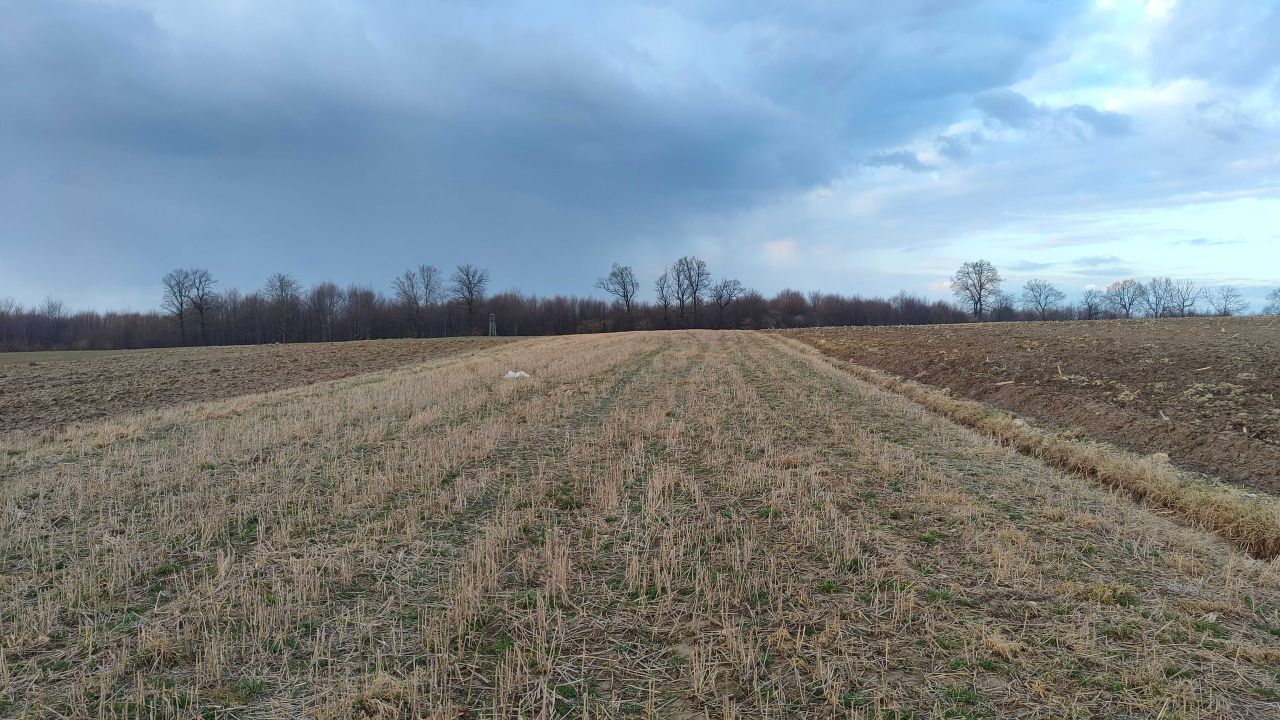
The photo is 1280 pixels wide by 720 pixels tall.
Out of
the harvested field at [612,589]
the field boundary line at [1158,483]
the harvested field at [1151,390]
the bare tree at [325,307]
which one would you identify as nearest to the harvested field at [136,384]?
the harvested field at [612,589]

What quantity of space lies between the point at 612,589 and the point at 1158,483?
8.33 metres

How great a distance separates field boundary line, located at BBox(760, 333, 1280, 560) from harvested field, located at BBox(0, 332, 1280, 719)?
541mm

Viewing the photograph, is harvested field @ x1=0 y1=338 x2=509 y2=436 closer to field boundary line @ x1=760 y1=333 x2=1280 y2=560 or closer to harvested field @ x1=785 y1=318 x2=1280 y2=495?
field boundary line @ x1=760 y1=333 x2=1280 y2=560

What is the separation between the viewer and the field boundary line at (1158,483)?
6617mm

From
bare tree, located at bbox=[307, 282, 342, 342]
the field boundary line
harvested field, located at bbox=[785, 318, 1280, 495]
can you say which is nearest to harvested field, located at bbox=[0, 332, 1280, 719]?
the field boundary line

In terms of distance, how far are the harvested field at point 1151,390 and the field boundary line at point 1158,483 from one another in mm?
1011

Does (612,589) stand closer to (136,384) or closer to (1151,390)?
(1151,390)

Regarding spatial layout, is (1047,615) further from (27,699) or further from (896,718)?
(27,699)

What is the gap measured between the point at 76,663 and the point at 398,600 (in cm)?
213

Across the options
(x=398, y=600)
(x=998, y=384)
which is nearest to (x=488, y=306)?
(x=998, y=384)

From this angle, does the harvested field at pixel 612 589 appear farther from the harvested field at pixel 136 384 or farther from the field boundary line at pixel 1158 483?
the harvested field at pixel 136 384

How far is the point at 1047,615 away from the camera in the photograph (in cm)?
468

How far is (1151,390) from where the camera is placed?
532 inches

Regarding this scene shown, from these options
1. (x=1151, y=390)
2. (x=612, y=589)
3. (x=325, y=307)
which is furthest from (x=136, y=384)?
(x=325, y=307)
